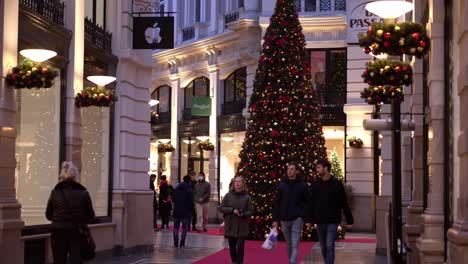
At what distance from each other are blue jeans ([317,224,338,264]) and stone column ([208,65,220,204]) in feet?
77.6

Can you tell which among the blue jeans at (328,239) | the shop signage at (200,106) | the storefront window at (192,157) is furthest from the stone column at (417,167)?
the storefront window at (192,157)

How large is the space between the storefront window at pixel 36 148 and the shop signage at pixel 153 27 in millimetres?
2995

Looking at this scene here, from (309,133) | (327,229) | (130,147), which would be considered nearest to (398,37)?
(327,229)

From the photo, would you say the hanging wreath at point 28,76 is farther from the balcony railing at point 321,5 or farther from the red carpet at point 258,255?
the balcony railing at point 321,5

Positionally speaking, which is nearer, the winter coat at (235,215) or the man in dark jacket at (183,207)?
the winter coat at (235,215)

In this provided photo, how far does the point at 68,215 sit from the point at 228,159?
2626 centimetres

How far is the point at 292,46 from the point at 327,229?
11.8 meters

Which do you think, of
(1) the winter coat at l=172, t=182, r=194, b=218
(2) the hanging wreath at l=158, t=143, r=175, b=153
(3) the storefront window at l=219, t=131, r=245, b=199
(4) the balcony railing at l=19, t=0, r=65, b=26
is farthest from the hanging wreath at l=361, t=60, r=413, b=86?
(2) the hanging wreath at l=158, t=143, r=175, b=153

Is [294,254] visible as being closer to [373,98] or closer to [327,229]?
[327,229]

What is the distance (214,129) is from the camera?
3784 centimetres

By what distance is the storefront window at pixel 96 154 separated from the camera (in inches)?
720

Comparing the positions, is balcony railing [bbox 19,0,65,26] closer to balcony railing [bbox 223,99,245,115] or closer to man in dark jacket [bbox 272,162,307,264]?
man in dark jacket [bbox 272,162,307,264]

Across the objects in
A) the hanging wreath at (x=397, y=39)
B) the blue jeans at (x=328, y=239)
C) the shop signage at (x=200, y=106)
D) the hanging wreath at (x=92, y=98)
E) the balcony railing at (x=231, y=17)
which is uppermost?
the balcony railing at (x=231, y=17)

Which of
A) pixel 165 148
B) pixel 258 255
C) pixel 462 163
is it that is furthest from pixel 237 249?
pixel 165 148
